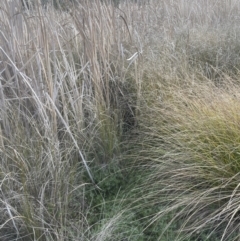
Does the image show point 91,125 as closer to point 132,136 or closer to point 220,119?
point 132,136

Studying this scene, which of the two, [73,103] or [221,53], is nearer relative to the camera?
[73,103]

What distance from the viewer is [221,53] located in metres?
4.29

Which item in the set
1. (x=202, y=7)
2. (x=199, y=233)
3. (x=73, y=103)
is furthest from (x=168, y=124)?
(x=202, y=7)

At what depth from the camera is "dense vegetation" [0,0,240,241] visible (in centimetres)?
238

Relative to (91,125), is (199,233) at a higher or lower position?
lower

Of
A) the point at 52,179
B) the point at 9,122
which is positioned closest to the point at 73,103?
the point at 9,122

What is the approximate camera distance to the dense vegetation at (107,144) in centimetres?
238

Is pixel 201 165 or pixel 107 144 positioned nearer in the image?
pixel 201 165

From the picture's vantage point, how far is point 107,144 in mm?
3092

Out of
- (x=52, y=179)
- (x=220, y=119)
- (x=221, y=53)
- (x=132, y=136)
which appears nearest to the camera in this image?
(x=52, y=179)

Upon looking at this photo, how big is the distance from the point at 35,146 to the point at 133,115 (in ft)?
3.03

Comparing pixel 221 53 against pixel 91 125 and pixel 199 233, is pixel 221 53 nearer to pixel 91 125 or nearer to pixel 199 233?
pixel 91 125

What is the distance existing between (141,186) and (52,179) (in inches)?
23.5

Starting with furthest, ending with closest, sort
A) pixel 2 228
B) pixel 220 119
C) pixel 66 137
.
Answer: pixel 66 137
pixel 220 119
pixel 2 228
